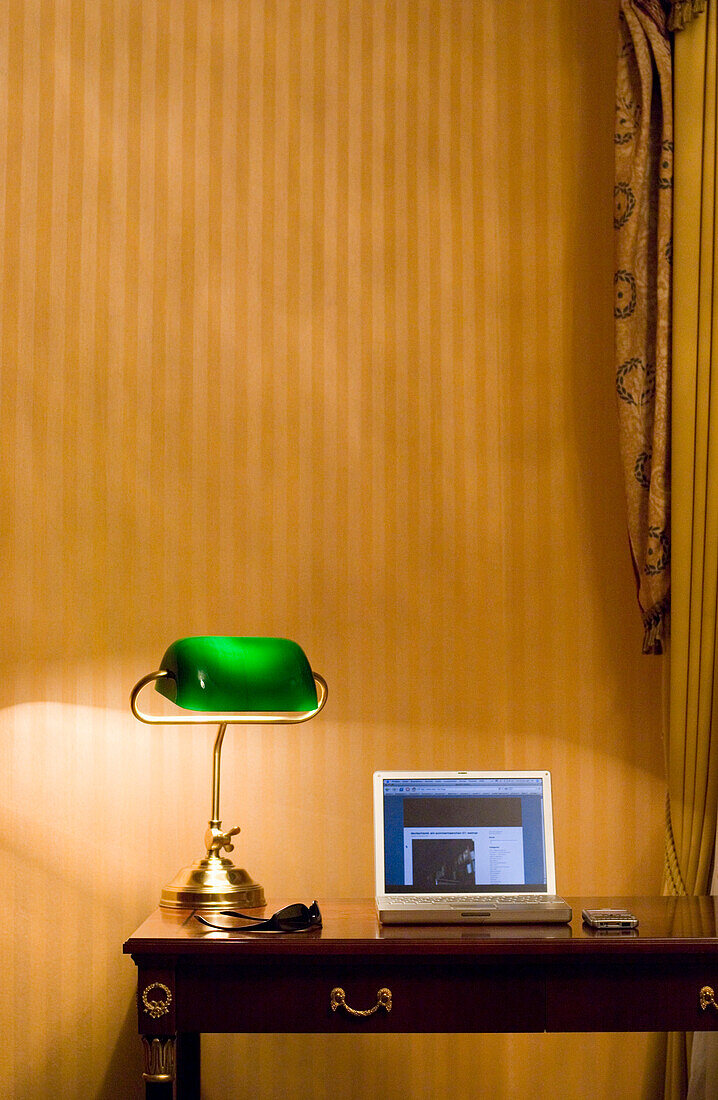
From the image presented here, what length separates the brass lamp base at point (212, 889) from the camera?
1854 mm

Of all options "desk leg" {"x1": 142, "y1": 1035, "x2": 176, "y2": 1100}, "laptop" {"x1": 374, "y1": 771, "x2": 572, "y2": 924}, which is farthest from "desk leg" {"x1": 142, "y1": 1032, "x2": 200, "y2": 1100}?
"laptop" {"x1": 374, "y1": 771, "x2": 572, "y2": 924}

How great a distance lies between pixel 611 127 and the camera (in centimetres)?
243

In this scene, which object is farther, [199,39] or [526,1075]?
[199,39]

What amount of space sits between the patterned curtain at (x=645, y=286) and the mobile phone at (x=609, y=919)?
0.64 m

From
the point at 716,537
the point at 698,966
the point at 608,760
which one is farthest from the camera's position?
the point at 608,760

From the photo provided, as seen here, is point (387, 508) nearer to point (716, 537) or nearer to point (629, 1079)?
point (716, 537)

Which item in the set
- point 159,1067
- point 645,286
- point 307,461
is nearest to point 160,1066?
point 159,1067

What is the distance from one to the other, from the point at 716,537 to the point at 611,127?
3.33 ft

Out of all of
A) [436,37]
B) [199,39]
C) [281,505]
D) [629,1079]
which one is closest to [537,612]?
[281,505]

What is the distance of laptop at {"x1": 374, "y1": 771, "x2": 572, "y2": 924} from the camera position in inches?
72.0

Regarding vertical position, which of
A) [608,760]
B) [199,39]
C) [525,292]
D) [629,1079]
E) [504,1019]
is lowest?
[629,1079]

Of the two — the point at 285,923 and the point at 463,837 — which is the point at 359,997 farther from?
the point at 463,837

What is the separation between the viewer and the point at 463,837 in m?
1.85

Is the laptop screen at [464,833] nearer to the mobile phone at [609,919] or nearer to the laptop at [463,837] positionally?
the laptop at [463,837]
